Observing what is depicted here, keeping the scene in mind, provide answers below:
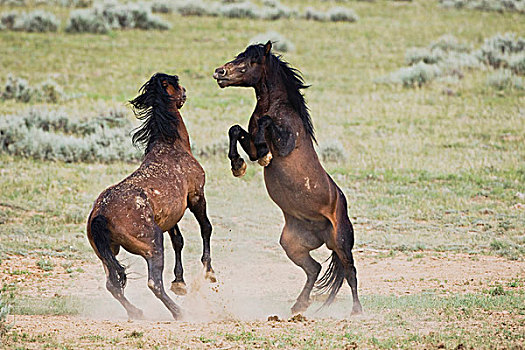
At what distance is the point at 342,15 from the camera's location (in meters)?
29.0

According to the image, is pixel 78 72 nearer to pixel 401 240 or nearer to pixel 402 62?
pixel 402 62

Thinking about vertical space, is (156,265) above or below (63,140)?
above

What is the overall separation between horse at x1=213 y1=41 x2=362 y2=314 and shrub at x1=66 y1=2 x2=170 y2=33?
1933 cm

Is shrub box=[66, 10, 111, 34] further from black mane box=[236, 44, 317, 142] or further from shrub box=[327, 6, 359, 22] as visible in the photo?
black mane box=[236, 44, 317, 142]

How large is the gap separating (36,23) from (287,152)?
65.0 feet

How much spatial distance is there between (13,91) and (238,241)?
10.2 metres

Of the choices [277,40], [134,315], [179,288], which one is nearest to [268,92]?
[179,288]

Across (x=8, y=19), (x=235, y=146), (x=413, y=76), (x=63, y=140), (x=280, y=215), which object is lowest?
(x=280, y=215)

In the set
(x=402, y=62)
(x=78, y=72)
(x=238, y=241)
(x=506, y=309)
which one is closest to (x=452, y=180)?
(x=238, y=241)

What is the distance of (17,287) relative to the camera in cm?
855

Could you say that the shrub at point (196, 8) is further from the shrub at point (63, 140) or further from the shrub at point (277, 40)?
the shrub at point (63, 140)

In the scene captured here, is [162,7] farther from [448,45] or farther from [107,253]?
[107,253]

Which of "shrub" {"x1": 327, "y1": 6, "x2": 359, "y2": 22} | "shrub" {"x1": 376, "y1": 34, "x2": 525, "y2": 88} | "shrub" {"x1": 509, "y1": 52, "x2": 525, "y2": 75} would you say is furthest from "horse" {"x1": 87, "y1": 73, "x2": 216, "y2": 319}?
"shrub" {"x1": 327, "y1": 6, "x2": 359, "y2": 22}

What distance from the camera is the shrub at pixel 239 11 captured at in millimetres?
29125
